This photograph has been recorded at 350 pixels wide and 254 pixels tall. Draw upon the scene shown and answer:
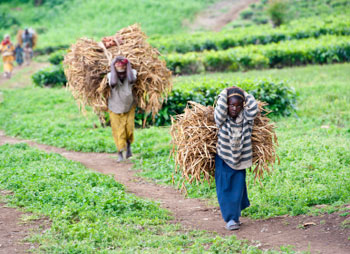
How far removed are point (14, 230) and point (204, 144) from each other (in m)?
2.33

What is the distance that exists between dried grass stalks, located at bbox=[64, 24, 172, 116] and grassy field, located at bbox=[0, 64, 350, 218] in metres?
1.12

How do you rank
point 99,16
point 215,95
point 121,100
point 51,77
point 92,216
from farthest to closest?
point 99,16
point 51,77
point 215,95
point 121,100
point 92,216

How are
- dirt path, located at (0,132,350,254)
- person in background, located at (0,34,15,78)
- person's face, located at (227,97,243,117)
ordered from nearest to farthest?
1. dirt path, located at (0,132,350,254)
2. person's face, located at (227,97,243,117)
3. person in background, located at (0,34,15,78)

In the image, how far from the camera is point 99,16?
35.6 metres

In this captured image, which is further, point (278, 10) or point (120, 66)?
point (278, 10)

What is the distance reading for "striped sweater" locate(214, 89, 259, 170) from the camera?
215 inches

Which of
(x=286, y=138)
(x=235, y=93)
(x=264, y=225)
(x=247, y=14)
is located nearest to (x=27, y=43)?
(x=247, y=14)

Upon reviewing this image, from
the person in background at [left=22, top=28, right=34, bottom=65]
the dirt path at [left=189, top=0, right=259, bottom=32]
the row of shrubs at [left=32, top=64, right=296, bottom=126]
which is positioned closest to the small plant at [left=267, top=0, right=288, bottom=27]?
the dirt path at [left=189, top=0, right=259, bottom=32]

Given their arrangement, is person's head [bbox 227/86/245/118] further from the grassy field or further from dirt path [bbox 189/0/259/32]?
dirt path [bbox 189/0/259/32]

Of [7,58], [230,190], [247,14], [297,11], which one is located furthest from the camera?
[247,14]

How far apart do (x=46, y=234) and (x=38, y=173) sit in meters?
2.12

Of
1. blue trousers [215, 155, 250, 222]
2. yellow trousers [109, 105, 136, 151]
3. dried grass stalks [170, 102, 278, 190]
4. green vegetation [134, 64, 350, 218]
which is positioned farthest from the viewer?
yellow trousers [109, 105, 136, 151]

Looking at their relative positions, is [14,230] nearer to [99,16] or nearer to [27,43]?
[27,43]

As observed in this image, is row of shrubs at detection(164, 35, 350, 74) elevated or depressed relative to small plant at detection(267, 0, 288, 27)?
depressed
